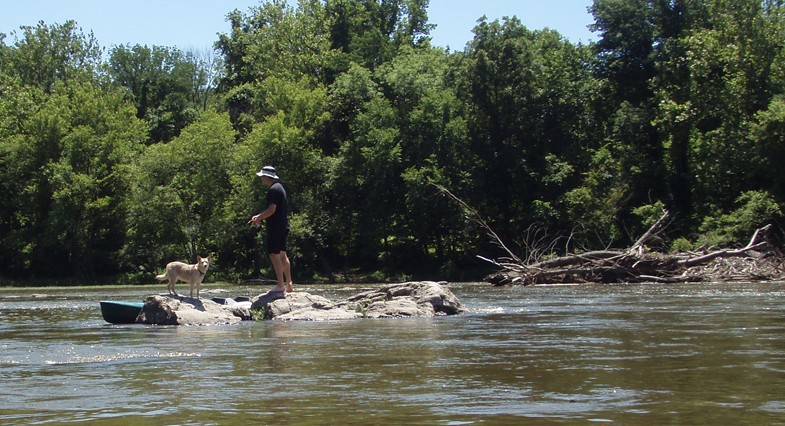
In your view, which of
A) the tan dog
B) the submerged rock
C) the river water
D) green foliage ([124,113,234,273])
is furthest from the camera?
green foliage ([124,113,234,273])

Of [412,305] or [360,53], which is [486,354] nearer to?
[412,305]

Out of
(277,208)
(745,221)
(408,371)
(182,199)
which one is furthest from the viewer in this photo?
(182,199)

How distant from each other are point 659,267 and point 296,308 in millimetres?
19035

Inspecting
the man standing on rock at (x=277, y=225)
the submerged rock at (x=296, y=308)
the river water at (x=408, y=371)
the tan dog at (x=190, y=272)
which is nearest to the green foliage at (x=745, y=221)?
the submerged rock at (x=296, y=308)

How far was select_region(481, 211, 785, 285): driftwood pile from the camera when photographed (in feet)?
108

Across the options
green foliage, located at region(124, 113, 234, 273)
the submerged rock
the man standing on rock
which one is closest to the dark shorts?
the man standing on rock

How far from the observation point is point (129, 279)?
53938 millimetres

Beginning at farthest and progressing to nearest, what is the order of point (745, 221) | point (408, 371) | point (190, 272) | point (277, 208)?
point (745, 221)
point (190, 272)
point (277, 208)
point (408, 371)

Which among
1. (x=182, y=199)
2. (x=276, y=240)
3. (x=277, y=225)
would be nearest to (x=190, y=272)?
(x=276, y=240)

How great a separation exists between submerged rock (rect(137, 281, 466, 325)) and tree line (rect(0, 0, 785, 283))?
26489 mm

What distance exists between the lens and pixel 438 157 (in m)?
51.7

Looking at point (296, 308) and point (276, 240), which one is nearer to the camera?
point (276, 240)

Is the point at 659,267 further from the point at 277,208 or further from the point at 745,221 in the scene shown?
the point at 277,208

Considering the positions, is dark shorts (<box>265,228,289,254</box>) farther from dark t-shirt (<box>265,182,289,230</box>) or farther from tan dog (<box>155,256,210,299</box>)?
tan dog (<box>155,256,210,299</box>)
